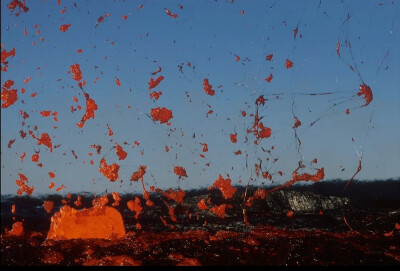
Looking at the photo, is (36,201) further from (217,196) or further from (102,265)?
(102,265)

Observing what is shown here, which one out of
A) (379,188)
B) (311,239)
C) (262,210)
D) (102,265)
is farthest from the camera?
(379,188)

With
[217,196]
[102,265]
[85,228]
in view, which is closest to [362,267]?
[102,265]

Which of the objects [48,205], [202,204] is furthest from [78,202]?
[202,204]

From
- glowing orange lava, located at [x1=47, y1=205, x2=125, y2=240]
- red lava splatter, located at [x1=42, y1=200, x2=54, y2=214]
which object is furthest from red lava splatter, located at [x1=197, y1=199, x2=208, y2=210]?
glowing orange lava, located at [x1=47, y1=205, x2=125, y2=240]

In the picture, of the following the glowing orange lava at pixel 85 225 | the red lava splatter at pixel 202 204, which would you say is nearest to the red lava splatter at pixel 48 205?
the red lava splatter at pixel 202 204

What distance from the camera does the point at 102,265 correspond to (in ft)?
43.3

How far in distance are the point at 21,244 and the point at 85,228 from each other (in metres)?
7.70

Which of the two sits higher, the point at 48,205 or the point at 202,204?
the point at 202,204

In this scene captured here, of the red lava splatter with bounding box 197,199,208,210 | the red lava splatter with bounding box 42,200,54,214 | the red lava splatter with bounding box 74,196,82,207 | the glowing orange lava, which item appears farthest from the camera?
the red lava splatter with bounding box 74,196,82,207

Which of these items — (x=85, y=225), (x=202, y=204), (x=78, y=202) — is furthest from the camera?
(x=78, y=202)

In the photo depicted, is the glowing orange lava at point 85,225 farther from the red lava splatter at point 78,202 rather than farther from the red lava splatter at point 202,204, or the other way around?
the red lava splatter at point 78,202

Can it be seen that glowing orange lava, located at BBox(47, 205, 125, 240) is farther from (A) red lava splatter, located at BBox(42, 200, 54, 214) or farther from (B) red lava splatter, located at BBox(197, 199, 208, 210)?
(A) red lava splatter, located at BBox(42, 200, 54, 214)

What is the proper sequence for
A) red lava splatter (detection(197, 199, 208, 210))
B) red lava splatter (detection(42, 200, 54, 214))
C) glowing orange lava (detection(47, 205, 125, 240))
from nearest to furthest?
glowing orange lava (detection(47, 205, 125, 240))
red lava splatter (detection(197, 199, 208, 210))
red lava splatter (detection(42, 200, 54, 214))

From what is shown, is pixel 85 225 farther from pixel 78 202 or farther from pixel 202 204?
pixel 78 202
